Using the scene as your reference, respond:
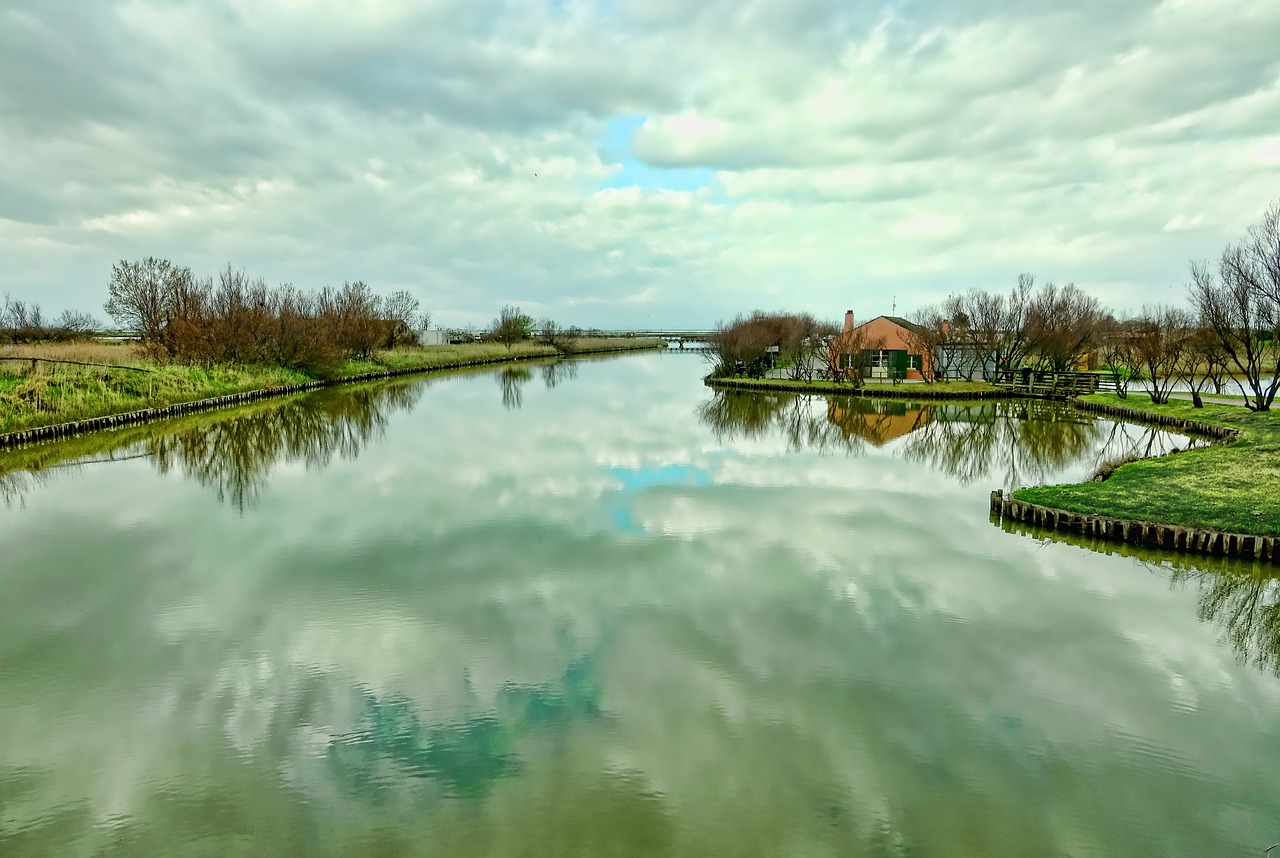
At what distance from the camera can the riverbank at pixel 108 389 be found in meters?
21.4

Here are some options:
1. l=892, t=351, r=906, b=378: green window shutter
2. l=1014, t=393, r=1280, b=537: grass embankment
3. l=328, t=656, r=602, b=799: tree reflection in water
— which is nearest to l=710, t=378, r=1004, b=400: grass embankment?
l=892, t=351, r=906, b=378: green window shutter

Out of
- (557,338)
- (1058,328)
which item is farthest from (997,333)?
(557,338)

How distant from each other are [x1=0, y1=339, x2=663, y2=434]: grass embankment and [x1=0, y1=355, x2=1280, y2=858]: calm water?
32.1 ft

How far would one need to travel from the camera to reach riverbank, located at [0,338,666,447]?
70.1ft

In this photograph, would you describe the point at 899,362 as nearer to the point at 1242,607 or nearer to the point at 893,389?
the point at 893,389

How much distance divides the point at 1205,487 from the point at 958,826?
1171 cm

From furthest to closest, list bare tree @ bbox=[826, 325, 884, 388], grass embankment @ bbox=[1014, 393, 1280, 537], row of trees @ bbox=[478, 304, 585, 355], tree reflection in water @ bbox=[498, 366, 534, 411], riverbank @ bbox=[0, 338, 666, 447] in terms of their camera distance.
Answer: row of trees @ bbox=[478, 304, 585, 355], bare tree @ bbox=[826, 325, 884, 388], tree reflection in water @ bbox=[498, 366, 534, 411], riverbank @ bbox=[0, 338, 666, 447], grass embankment @ bbox=[1014, 393, 1280, 537]

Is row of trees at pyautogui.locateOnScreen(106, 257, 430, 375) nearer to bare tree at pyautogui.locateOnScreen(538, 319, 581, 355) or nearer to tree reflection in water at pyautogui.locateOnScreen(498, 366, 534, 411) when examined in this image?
tree reflection in water at pyautogui.locateOnScreen(498, 366, 534, 411)

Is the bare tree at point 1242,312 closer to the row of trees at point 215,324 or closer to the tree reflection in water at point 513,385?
Result: the tree reflection in water at point 513,385

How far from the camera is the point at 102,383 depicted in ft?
83.8

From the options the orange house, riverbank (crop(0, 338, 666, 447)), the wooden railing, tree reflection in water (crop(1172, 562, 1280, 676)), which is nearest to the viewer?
tree reflection in water (crop(1172, 562, 1280, 676))

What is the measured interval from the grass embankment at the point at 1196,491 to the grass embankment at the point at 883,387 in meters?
17.0

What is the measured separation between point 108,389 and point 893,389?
32571 mm

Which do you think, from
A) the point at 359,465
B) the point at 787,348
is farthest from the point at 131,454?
the point at 787,348
